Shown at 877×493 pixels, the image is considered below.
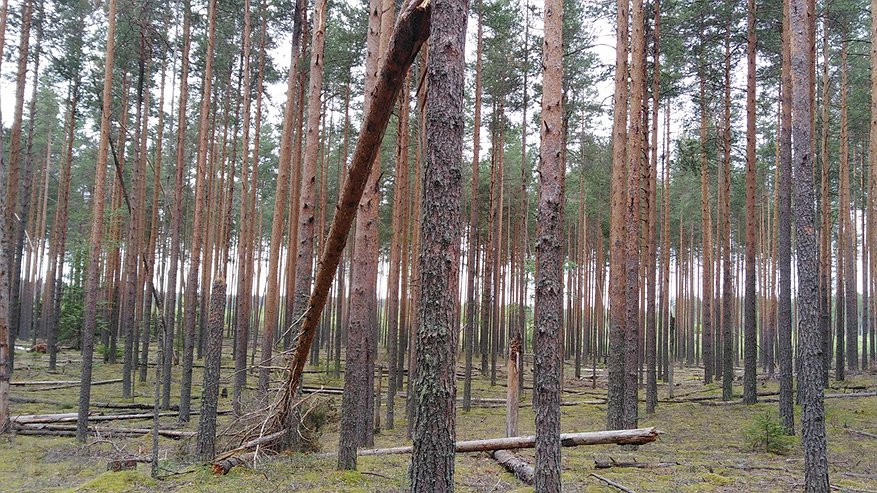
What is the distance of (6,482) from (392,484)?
235 inches

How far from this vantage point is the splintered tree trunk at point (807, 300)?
6.21 metres

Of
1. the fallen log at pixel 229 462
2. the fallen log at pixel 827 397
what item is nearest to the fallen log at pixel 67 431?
the fallen log at pixel 229 462

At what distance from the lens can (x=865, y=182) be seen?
85.4 feet

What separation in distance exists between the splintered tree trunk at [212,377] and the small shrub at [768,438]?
9.79 m

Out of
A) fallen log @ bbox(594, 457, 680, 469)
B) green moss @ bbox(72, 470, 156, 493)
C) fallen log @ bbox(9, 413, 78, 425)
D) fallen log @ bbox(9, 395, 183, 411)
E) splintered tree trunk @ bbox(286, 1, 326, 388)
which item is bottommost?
fallen log @ bbox(9, 395, 183, 411)

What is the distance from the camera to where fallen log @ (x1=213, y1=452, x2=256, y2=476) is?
7660 millimetres

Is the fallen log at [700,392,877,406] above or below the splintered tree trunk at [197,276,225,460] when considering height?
below

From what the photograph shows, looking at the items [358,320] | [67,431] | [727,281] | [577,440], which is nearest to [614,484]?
[577,440]

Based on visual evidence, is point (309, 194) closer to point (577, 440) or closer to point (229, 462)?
point (229, 462)

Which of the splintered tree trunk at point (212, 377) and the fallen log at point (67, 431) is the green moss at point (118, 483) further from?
the fallen log at point (67, 431)

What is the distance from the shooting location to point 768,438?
33.0ft

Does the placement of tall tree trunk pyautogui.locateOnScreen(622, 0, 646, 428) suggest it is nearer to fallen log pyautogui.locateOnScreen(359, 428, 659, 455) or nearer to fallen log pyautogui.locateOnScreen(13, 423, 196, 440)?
fallen log pyautogui.locateOnScreen(359, 428, 659, 455)

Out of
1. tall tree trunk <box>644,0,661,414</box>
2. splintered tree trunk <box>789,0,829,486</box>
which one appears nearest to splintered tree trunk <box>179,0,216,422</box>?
splintered tree trunk <box>789,0,829,486</box>

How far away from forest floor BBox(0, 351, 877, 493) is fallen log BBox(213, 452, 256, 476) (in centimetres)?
12
